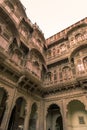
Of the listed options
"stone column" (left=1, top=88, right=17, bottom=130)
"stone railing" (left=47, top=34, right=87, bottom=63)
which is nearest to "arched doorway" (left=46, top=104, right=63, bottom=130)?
"stone column" (left=1, top=88, right=17, bottom=130)

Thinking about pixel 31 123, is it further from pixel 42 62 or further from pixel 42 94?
pixel 42 62

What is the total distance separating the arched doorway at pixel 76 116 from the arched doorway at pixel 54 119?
2031mm

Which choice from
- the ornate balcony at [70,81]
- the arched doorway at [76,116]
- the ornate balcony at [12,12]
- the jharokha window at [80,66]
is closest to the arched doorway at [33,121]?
the ornate balcony at [70,81]

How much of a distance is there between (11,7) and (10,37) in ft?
16.5

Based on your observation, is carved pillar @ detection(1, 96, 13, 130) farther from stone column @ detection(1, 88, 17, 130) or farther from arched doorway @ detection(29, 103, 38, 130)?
arched doorway @ detection(29, 103, 38, 130)

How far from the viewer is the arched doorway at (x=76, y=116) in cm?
1292

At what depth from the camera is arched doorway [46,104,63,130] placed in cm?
1489

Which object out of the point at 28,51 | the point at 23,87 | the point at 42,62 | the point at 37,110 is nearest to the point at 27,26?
the point at 28,51

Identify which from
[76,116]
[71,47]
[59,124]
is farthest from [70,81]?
[59,124]

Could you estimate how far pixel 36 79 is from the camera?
13.4 meters

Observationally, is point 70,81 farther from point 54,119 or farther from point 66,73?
point 54,119

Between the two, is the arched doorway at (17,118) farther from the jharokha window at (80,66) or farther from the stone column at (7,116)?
the jharokha window at (80,66)

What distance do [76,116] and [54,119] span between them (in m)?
3.23

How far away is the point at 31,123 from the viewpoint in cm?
1386
